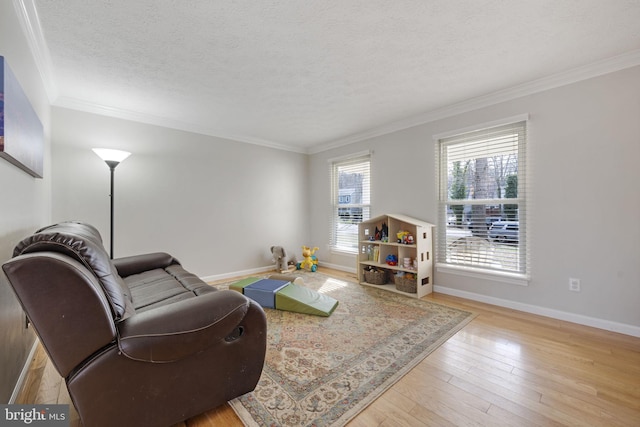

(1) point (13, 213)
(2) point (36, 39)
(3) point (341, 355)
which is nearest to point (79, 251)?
(1) point (13, 213)

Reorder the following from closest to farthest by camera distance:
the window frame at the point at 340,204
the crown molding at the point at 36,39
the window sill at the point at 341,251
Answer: the crown molding at the point at 36,39 < the window frame at the point at 340,204 < the window sill at the point at 341,251

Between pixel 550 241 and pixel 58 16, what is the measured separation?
4.43 meters

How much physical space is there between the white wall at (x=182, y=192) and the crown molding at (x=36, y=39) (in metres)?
0.65

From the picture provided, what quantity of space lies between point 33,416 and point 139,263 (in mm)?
1510

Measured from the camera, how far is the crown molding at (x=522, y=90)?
7.42 feet

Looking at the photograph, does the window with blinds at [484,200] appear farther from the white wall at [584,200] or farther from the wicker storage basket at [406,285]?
the wicker storage basket at [406,285]

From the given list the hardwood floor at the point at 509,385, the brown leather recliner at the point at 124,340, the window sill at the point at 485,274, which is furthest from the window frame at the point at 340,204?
the brown leather recliner at the point at 124,340

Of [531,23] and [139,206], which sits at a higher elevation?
[531,23]

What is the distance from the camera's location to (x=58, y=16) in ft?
5.73

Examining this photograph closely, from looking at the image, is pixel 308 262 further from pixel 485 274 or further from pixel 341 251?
pixel 485 274

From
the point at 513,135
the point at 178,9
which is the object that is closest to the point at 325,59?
the point at 178,9

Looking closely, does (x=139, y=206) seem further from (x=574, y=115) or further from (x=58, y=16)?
(x=574, y=115)

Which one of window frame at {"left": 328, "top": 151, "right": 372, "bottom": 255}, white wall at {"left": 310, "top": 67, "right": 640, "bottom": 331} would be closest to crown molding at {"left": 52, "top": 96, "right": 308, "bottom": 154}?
window frame at {"left": 328, "top": 151, "right": 372, "bottom": 255}

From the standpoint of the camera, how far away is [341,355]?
78.1 inches
